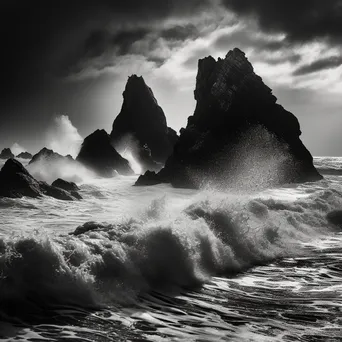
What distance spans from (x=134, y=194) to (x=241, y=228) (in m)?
23.6

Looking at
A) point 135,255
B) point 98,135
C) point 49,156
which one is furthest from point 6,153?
point 135,255

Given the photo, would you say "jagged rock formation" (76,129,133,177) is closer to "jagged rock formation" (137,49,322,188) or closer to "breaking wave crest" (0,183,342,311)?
"jagged rock formation" (137,49,322,188)

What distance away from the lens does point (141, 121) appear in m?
90.6

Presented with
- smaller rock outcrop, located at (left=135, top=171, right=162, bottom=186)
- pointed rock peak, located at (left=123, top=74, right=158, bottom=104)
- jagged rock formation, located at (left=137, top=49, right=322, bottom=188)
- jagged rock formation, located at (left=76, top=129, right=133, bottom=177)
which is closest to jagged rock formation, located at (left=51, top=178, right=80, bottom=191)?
smaller rock outcrop, located at (left=135, top=171, right=162, bottom=186)

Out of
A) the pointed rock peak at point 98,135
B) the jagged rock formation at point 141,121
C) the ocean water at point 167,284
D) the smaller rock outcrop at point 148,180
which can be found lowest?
the ocean water at point 167,284

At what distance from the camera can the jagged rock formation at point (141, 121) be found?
89562 millimetres

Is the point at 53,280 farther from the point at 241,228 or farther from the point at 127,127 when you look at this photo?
the point at 127,127

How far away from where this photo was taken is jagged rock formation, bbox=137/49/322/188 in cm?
4450

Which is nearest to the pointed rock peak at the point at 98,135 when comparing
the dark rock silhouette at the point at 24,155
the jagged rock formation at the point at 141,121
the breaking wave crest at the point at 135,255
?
the jagged rock formation at the point at 141,121

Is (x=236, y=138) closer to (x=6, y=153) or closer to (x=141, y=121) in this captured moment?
(x=141, y=121)

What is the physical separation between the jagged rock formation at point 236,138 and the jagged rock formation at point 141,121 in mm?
36352

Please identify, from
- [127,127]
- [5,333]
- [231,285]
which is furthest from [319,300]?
[127,127]

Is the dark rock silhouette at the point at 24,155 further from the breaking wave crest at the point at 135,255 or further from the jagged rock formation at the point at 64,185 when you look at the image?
the breaking wave crest at the point at 135,255

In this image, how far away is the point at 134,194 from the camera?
3503 centimetres
